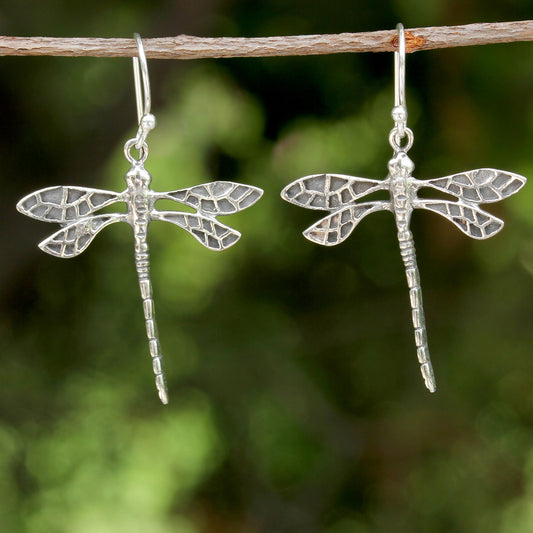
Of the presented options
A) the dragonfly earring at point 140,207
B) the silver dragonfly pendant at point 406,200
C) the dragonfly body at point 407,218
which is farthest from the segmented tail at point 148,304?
the dragonfly body at point 407,218

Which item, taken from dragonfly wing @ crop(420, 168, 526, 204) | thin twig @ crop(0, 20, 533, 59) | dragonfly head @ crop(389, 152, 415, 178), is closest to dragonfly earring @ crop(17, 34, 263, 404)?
thin twig @ crop(0, 20, 533, 59)

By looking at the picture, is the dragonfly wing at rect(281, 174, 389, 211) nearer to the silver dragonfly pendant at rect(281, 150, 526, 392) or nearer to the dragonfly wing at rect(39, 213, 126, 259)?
the silver dragonfly pendant at rect(281, 150, 526, 392)

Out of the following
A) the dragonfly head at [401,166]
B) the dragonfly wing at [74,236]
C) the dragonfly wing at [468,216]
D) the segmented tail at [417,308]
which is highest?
the dragonfly head at [401,166]

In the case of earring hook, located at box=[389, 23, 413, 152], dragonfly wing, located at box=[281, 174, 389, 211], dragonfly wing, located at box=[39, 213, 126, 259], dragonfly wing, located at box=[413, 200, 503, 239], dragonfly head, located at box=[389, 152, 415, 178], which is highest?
earring hook, located at box=[389, 23, 413, 152]

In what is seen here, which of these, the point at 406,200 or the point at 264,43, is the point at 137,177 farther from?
the point at 406,200

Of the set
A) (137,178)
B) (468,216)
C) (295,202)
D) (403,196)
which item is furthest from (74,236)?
(468,216)

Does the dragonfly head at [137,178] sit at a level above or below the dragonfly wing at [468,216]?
above

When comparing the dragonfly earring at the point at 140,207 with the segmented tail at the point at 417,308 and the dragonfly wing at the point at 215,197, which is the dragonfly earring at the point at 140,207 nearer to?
the dragonfly wing at the point at 215,197

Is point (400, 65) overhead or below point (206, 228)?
overhead
